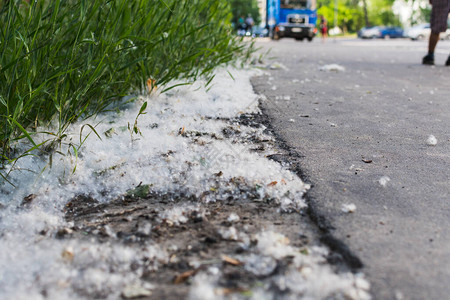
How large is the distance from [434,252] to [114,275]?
0.83 m

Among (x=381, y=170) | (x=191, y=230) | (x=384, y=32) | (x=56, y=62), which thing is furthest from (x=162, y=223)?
(x=384, y=32)

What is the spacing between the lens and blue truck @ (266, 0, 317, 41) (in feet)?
71.2

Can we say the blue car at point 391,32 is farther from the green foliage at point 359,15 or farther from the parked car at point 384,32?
the green foliage at point 359,15

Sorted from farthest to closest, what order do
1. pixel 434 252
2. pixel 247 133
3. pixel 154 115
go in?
1. pixel 154 115
2. pixel 247 133
3. pixel 434 252

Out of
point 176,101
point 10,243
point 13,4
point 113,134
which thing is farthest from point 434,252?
point 176,101

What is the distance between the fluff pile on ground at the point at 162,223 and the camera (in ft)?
3.59

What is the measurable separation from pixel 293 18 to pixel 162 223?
21.7 metres

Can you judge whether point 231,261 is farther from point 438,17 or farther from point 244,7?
point 244,7

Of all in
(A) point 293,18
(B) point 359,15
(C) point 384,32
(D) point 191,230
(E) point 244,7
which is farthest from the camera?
(B) point 359,15

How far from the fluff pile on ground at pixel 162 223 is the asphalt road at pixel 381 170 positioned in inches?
4.5

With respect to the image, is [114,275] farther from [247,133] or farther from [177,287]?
[247,133]

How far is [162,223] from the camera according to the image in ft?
4.66

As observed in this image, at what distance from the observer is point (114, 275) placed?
1133 mm

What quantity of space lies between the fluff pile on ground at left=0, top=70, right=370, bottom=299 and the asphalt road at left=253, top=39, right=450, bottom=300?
0.11 meters
